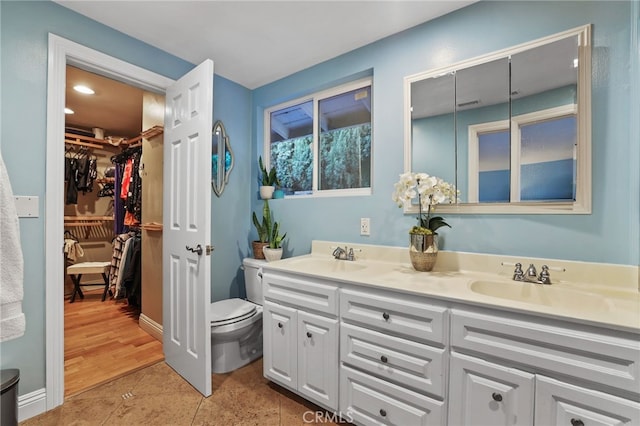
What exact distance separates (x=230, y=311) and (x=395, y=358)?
52.3 inches

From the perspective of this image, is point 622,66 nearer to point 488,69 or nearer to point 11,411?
point 488,69

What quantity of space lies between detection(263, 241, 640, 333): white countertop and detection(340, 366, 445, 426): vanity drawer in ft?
1.54

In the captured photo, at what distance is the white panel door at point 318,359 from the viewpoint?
57.7 inches

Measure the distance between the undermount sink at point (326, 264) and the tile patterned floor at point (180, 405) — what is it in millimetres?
818

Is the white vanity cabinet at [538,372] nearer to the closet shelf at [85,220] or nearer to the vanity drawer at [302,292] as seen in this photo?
the vanity drawer at [302,292]

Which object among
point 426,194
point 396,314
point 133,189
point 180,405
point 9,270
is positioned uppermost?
point 133,189

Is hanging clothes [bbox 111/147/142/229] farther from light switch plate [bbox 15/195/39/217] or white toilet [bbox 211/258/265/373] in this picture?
white toilet [bbox 211/258/265/373]

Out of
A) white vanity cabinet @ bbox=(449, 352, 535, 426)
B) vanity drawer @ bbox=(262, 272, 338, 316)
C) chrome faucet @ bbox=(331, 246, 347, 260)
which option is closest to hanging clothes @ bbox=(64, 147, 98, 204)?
→ vanity drawer @ bbox=(262, 272, 338, 316)

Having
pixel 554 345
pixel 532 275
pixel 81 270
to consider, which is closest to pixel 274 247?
pixel 532 275

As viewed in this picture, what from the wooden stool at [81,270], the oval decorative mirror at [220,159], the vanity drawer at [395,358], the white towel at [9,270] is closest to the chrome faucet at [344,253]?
the vanity drawer at [395,358]

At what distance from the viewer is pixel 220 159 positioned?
247 centimetres

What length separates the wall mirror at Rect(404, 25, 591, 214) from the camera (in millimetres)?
1310

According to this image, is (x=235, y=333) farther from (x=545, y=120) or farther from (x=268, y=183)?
(x=545, y=120)

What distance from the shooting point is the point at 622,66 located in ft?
4.01
